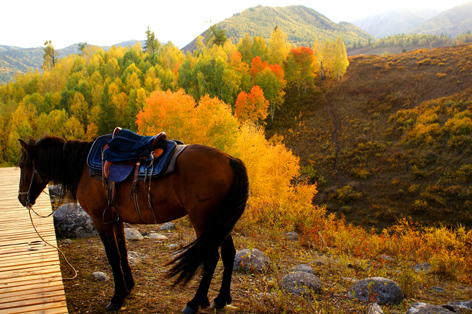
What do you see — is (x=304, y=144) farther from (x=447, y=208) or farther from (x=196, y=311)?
(x=196, y=311)

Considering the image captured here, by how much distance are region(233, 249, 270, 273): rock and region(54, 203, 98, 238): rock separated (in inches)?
139

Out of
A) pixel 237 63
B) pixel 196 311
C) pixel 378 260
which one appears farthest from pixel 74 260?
pixel 237 63

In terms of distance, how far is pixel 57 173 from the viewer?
3854 millimetres

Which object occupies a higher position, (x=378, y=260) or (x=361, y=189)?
(x=378, y=260)

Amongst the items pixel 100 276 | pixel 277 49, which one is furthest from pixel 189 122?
pixel 277 49

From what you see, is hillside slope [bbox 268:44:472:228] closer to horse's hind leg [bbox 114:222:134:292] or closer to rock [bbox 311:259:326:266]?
rock [bbox 311:259:326:266]

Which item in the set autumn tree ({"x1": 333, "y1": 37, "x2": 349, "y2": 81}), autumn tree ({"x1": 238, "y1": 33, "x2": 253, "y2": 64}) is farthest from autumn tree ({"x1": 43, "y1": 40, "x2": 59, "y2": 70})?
autumn tree ({"x1": 333, "y1": 37, "x2": 349, "y2": 81})

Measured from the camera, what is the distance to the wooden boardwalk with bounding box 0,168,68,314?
119 inches

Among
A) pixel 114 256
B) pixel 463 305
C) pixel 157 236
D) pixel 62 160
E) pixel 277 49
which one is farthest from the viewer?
pixel 277 49

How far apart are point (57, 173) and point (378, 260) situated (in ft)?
20.4

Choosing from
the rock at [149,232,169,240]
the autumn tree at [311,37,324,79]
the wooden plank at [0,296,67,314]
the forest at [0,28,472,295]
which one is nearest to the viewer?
the wooden plank at [0,296,67,314]

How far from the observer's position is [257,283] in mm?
4250

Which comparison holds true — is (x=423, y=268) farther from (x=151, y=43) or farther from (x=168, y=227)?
(x=151, y=43)

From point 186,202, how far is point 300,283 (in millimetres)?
2080
